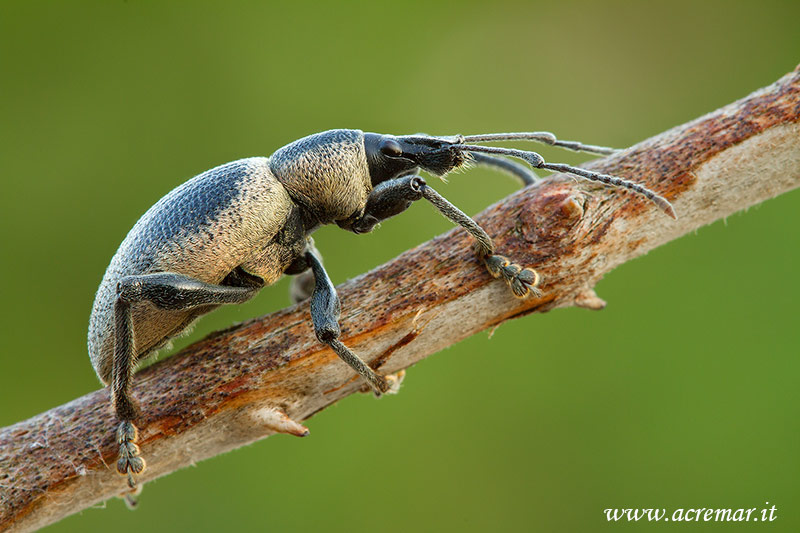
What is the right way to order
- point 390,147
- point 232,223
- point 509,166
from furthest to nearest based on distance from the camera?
point 509,166, point 390,147, point 232,223

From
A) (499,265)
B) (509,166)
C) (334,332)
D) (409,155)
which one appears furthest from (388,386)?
(509,166)

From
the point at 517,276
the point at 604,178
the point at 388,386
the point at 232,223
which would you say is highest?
the point at 604,178

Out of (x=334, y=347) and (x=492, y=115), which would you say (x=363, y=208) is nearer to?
(x=334, y=347)

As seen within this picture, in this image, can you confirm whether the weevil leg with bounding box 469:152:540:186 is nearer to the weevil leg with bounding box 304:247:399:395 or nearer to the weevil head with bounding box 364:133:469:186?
the weevil head with bounding box 364:133:469:186

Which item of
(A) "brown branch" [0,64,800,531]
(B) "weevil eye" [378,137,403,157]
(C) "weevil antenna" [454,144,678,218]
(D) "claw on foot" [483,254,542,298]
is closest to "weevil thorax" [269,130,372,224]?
(B) "weevil eye" [378,137,403,157]

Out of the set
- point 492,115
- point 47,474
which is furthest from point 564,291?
point 492,115

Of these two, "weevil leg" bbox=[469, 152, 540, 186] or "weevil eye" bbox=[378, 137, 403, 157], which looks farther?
"weevil leg" bbox=[469, 152, 540, 186]

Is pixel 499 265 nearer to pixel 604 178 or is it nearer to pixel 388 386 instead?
pixel 604 178

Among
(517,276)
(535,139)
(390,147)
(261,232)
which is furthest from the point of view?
(390,147)

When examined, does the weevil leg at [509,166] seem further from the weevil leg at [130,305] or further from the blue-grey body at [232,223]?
the weevil leg at [130,305]
